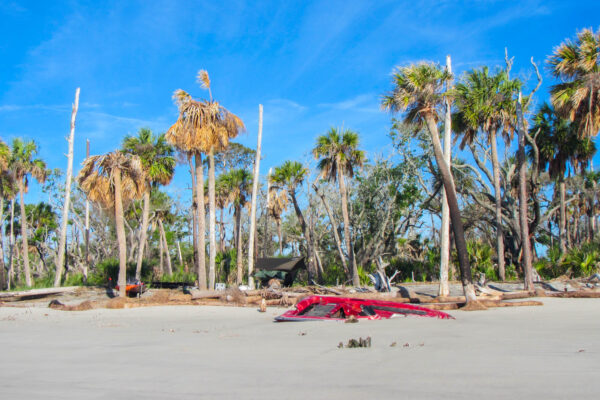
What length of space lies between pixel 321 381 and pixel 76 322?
1058 centimetres

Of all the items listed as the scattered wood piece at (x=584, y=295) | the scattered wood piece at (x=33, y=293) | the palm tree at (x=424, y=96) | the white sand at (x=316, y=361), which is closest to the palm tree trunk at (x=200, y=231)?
the scattered wood piece at (x=33, y=293)

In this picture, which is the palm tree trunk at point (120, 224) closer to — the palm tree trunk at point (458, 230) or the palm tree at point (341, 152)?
the palm tree at point (341, 152)

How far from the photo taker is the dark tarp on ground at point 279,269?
25.6 m

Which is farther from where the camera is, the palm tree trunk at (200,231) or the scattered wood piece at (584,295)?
the palm tree trunk at (200,231)

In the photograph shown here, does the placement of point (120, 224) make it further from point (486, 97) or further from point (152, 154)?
point (486, 97)

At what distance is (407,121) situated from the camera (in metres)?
17.4

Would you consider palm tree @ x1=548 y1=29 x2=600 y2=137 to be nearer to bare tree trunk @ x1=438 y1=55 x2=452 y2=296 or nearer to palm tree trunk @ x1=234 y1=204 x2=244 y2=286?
bare tree trunk @ x1=438 y1=55 x2=452 y2=296

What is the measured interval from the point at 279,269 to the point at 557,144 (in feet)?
52.2

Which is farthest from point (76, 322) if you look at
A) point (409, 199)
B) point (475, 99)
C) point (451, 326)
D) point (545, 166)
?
point (545, 166)

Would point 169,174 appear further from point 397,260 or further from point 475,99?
point 475,99

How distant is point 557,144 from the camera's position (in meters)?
25.4

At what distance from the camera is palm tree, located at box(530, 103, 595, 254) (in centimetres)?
2491

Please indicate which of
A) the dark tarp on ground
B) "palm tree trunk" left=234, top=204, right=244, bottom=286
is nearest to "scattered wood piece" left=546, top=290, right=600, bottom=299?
the dark tarp on ground

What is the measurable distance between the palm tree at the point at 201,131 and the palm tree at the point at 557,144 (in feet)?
51.2
